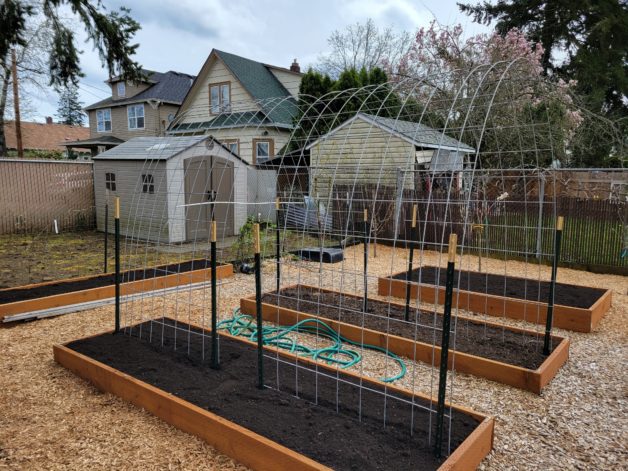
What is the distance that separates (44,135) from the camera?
35375 millimetres

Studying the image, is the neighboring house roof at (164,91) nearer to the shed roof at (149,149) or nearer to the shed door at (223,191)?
the shed roof at (149,149)

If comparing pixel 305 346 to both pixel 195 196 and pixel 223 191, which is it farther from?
pixel 223 191

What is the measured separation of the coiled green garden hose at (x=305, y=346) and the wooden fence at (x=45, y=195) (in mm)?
9049

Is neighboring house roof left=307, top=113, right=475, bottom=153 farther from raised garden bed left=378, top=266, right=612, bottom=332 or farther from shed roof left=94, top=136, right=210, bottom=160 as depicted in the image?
shed roof left=94, top=136, right=210, bottom=160

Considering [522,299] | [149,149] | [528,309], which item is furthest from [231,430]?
[149,149]

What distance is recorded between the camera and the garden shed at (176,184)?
10.4 m

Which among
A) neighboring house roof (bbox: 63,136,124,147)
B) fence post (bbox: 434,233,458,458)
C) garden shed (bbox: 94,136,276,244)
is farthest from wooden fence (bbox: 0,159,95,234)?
fence post (bbox: 434,233,458,458)

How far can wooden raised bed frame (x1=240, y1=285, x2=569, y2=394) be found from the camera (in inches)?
148

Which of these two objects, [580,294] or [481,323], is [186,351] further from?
[580,294]

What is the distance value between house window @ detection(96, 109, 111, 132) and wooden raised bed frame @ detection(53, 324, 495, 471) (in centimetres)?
2295

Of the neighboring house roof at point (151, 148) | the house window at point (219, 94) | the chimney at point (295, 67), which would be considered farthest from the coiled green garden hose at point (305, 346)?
the chimney at point (295, 67)

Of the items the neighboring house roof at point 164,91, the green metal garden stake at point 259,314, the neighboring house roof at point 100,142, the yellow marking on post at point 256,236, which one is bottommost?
the green metal garden stake at point 259,314

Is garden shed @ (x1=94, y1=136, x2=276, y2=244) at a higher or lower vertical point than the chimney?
lower

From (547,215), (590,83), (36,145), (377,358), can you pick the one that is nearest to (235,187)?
(547,215)
